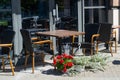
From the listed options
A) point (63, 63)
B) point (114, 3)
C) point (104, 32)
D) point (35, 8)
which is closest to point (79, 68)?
point (63, 63)

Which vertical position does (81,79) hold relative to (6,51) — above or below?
below

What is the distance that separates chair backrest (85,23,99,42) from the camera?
33.5 feet

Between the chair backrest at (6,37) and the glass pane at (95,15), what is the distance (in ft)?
10.8

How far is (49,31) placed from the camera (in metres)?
9.52

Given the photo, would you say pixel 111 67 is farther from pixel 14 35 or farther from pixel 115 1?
pixel 115 1

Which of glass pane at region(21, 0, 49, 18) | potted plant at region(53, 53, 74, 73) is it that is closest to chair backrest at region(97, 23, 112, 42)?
glass pane at region(21, 0, 49, 18)

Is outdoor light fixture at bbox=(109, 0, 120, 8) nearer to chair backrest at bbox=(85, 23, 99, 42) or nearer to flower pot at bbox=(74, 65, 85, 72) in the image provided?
chair backrest at bbox=(85, 23, 99, 42)

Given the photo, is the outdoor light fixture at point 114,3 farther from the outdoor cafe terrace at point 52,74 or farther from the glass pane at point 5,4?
the glass pane at point 5,4

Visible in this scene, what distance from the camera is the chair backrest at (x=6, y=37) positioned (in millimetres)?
8250

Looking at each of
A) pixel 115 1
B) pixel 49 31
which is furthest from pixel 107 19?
pixel 49 31

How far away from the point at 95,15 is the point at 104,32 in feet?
4.20

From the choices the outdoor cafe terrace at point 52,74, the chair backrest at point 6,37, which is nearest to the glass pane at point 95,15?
the outdoor cafe terrace at point 52,74

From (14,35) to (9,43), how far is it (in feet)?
0.74

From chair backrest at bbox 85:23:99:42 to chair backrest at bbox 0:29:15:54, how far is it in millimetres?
2676
